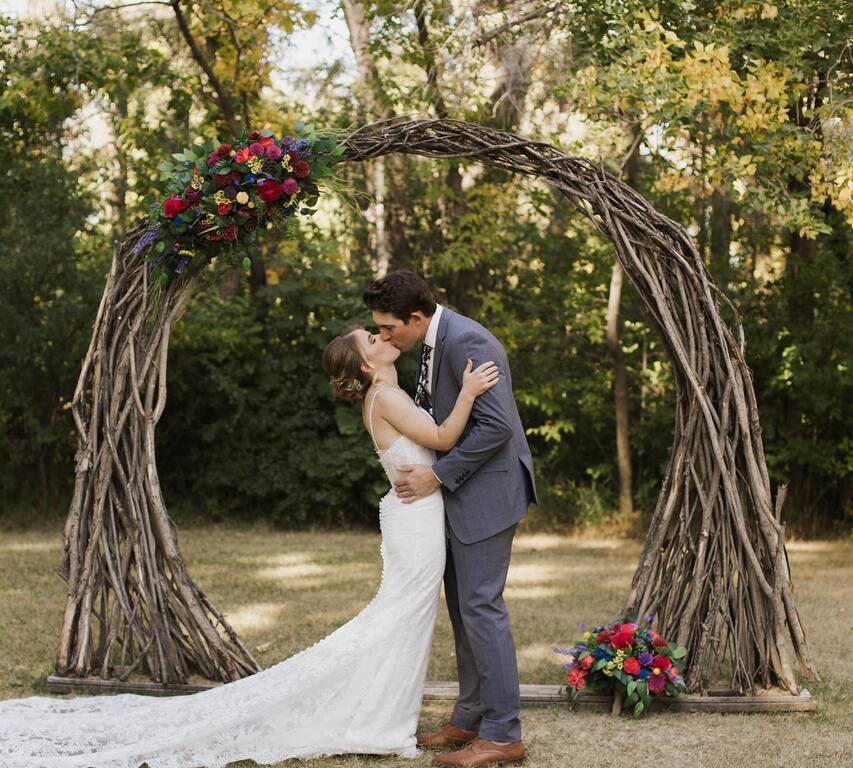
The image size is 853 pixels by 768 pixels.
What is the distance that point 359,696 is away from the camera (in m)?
3.60

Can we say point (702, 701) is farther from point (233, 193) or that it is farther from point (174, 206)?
point (174, 206)

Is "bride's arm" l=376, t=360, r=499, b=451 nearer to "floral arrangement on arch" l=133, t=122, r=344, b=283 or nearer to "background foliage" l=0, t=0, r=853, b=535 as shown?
"floral arrangement on arch" l=133, t=122, r=344, b=283

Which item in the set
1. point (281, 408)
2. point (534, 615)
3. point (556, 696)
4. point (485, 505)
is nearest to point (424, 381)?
point (485, 505)

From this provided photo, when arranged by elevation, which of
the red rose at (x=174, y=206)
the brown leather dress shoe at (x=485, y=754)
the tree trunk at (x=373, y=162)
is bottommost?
the brown leather dress shoe at (x=485, y=754)

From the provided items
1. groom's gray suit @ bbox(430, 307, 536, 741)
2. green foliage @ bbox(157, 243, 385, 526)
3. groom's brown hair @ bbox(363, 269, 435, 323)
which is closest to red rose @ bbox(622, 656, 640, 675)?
groom's gray suit @ bbox(430, 307, 536, 741)

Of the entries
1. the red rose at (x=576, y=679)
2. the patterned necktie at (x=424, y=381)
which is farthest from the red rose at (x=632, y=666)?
the patterned necktie at (x=424, y=381)

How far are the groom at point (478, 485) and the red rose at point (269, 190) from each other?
80cm

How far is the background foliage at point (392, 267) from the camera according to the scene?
27.9 feet

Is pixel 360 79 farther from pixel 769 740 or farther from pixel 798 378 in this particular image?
pixel 769 740

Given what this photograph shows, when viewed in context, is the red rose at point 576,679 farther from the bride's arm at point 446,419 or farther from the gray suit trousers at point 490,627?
the bride's arm at point 446,419

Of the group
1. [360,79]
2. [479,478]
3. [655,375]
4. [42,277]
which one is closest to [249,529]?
[42,277]

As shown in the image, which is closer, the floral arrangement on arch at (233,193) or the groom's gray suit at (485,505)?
the groom's gray suit at (485,505)

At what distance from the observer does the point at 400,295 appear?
3.55 metres

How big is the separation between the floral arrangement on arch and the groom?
0.84 metres
